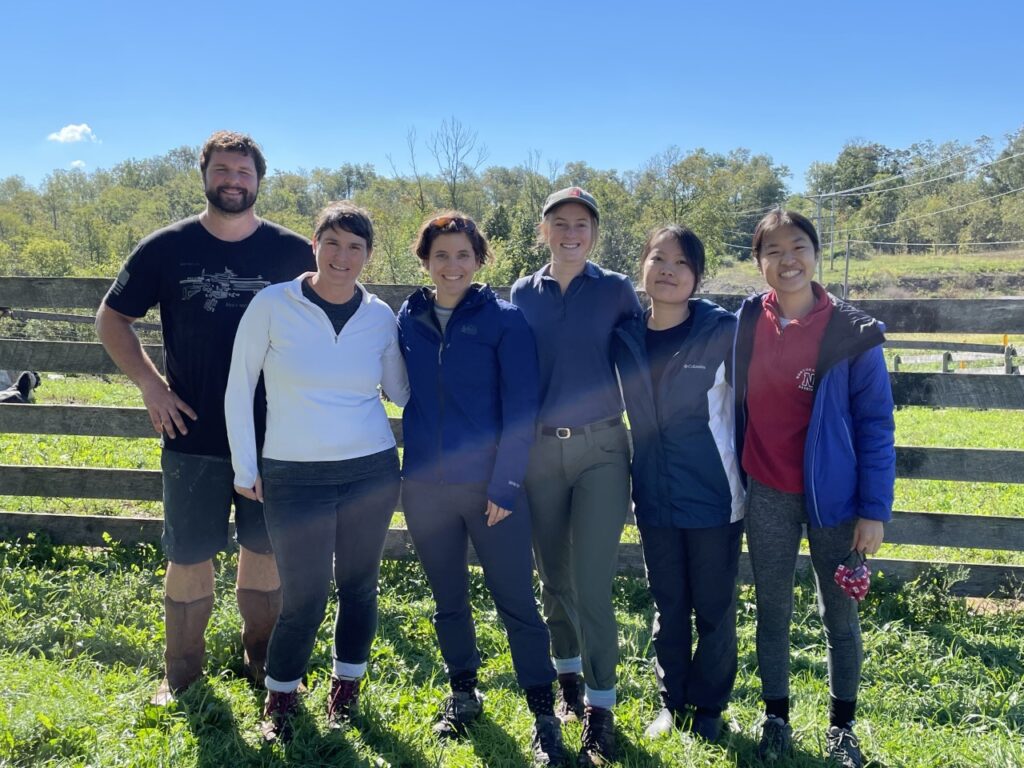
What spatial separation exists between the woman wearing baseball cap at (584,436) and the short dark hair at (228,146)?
1.37m

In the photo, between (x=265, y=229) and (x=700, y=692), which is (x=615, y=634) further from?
(x=265, y=229)

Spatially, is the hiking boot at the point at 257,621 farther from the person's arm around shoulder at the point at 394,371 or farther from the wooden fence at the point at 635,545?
the wooden fence at the point at 635,545

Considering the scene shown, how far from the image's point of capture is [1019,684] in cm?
346

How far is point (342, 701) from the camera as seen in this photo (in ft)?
10.4

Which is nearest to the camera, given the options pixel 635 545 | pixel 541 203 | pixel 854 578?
pixel 854 578

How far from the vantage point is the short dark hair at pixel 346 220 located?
115 inches

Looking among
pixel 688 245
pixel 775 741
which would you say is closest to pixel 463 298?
pixel 688 245

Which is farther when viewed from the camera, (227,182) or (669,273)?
(227,182)

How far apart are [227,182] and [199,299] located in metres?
0.53

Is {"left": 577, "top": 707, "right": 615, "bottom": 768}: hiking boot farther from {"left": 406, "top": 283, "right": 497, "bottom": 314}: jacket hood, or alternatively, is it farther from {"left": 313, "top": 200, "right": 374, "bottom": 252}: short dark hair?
{"left": 313, "top": 200, "right": 374, "bottom": 252}: short dark hair

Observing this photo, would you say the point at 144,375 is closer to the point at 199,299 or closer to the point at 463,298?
the point at 199,299

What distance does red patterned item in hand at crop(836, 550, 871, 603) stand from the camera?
2.69 meters

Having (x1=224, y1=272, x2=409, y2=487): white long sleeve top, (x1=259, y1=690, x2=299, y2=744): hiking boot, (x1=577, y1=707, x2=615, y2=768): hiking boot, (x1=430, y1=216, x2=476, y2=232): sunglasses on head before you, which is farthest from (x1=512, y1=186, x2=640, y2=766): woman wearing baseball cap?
(x1=259, y1=690, x2=299, y2=744): hiking boot

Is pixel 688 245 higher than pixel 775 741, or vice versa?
pixel 688 245
